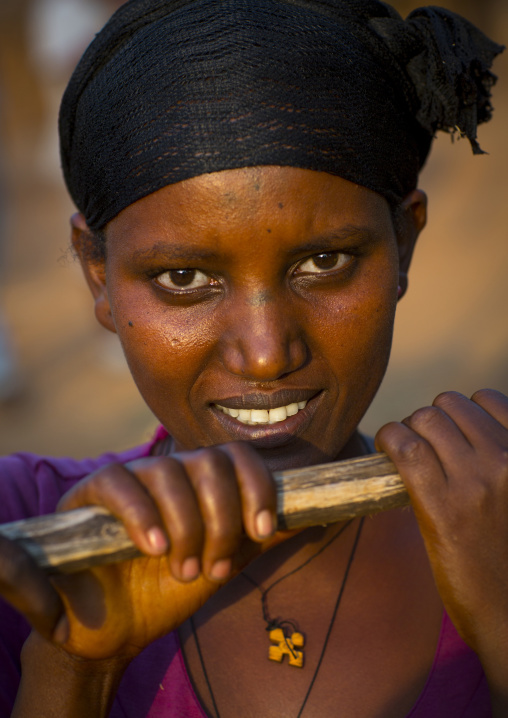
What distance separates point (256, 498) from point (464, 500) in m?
0.43

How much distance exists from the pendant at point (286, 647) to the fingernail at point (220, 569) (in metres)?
0.76

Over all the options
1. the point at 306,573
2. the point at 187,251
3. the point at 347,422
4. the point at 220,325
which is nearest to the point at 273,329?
the point at 220,325

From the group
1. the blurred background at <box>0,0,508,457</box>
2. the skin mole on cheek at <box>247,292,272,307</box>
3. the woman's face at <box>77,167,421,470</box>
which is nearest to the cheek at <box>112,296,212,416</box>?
the woman's face at <box>77,167,421,470</box>

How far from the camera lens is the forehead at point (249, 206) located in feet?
5.28

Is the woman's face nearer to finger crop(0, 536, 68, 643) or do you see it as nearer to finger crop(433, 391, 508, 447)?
finger crop(433, 391, 508, 447)

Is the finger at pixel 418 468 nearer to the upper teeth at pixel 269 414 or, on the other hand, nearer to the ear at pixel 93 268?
the upper teeth at pixel 269 414

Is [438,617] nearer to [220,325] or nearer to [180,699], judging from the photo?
[180,699]

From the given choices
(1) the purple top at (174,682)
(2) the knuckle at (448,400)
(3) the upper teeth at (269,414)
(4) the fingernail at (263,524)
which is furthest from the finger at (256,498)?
(1) the purple top at (174,682)

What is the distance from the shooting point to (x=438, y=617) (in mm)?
1927

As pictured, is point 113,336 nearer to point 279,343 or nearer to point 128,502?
point 279,343

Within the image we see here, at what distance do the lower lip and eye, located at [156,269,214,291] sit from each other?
13.8 inches

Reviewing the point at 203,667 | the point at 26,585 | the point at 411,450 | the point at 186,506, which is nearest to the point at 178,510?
the point at 186,506

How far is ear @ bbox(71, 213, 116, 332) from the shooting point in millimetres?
2086

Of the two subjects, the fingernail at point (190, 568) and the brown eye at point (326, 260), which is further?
the brown eye at point (326, 260)
